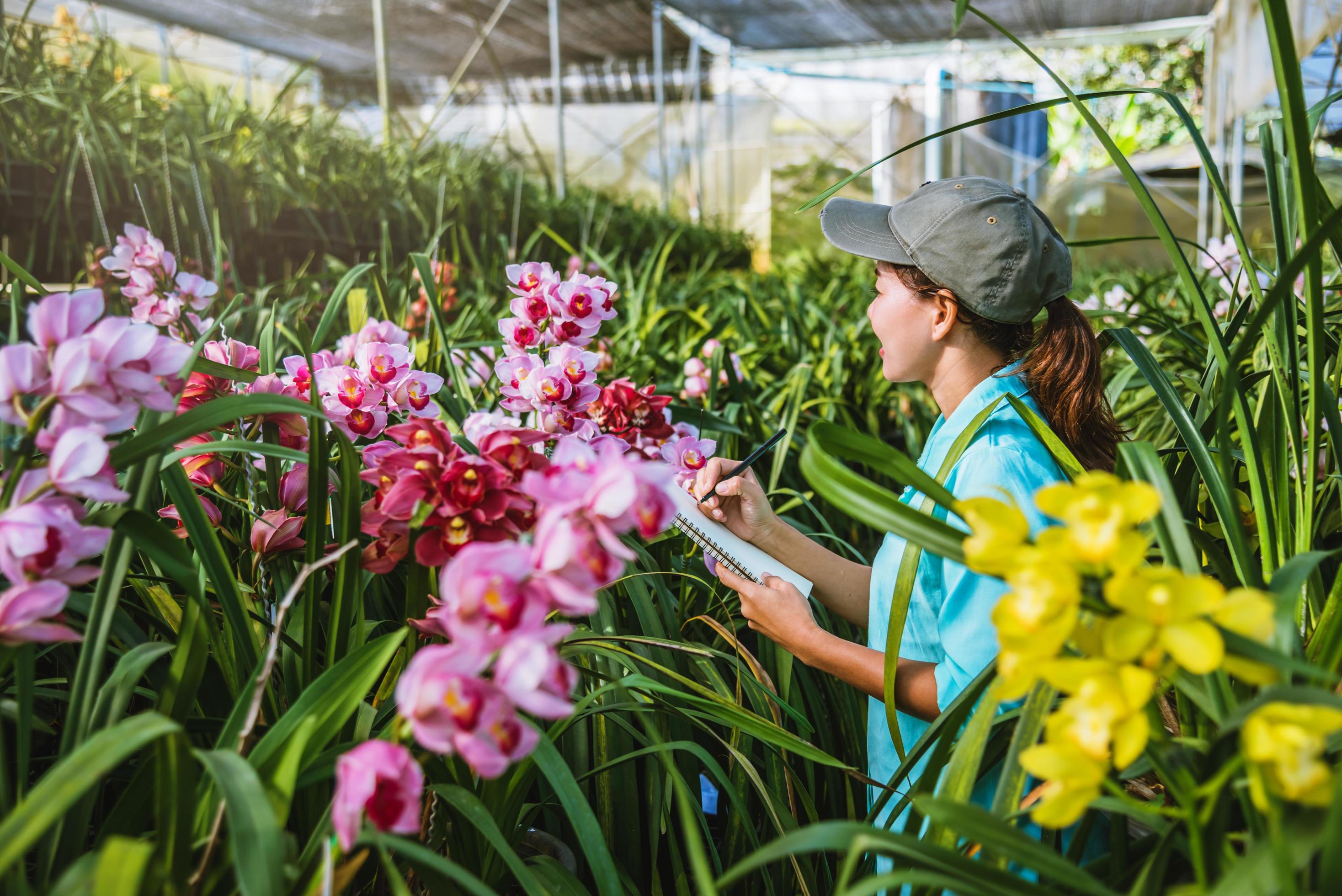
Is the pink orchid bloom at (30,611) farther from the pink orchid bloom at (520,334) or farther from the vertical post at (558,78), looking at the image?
the vertical post at (558,78)

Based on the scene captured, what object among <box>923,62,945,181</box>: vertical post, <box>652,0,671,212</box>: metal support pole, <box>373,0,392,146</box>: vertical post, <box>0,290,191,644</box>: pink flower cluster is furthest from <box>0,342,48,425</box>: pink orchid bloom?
<box>923,62,945,181</box>: vertical post

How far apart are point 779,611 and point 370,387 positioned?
439 millimetres

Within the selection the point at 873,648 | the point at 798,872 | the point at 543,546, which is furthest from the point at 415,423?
the point at 873,648

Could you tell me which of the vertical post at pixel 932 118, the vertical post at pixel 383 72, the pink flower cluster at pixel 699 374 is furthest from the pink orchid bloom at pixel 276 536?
the vertical post at pixel 932 118

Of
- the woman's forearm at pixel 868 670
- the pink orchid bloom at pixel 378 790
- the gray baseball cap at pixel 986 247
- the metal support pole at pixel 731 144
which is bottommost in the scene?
the woman's forearm at pixel 868 670

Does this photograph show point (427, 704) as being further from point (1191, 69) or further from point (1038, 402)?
point (1191, 69)

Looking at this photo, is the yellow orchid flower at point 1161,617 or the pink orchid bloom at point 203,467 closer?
the yellow orchid flower at point 1161,617

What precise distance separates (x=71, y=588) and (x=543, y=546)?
1.40ft

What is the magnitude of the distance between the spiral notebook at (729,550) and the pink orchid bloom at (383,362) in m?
0.29

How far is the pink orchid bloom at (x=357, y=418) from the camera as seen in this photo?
0.71m

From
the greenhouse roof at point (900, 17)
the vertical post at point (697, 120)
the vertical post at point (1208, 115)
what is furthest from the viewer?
the greenhouse roof at point (900, 17)

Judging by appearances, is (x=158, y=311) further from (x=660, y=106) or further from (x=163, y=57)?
(x=660, y=106)

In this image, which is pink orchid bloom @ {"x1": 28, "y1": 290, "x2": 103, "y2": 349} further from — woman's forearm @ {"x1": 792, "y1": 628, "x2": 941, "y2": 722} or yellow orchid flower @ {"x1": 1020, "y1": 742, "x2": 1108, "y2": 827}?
woman's forearm @ {"x1": 792, "y1": 628, "x2": 941, "y2": 722}

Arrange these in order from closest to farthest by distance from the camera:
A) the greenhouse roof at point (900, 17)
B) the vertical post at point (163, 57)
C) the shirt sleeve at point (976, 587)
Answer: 1. the shirt sleeve at point (976, 587)
2. the vertical post at point (163, 57)
3. the greenhouse roof at point (900, 17)
